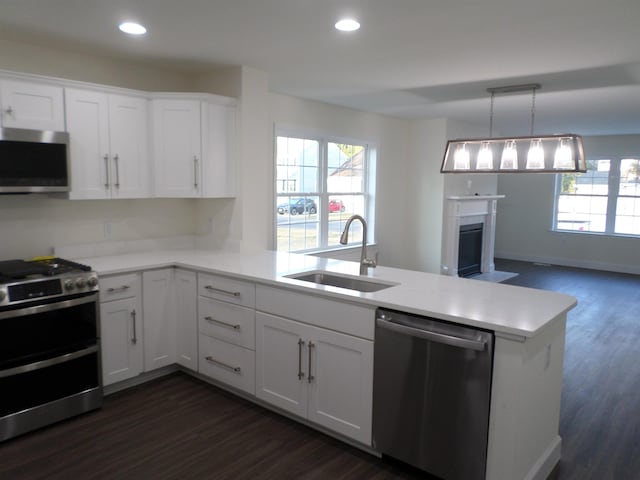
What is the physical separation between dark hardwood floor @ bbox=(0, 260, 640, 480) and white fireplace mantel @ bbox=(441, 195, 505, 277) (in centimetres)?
320

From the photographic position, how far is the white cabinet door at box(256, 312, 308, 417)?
276 centimetres

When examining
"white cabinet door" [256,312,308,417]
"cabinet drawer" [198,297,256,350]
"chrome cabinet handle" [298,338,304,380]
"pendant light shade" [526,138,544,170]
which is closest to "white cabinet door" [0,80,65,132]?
"cabinet drawer" [198,297,256,350]

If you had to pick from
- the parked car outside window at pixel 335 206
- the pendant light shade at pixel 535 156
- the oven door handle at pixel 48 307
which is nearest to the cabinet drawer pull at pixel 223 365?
the oven door handle at pixel 48 307

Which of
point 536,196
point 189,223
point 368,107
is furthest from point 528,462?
point 536,196

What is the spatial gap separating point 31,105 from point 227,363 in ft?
6.86

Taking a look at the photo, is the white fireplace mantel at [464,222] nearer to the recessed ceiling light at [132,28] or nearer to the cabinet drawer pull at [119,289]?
the cabinet drawer pull at [119,289]

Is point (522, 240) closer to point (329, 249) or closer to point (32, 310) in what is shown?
point (329, 249)

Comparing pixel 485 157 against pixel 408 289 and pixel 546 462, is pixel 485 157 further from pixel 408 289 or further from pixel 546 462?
pixel 546 462

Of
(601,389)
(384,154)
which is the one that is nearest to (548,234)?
(384,154)

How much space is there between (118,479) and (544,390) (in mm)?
A: 2135

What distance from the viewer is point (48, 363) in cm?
273

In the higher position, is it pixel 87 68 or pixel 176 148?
pixel 87 68

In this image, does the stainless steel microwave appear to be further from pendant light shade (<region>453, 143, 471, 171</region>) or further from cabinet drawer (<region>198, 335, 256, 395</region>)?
pendant light shade (<region>453, 143, 471, 171</region>)

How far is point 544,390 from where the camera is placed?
2264 millimetres
